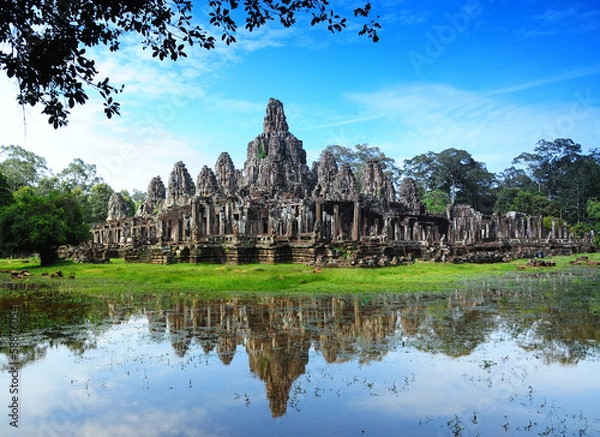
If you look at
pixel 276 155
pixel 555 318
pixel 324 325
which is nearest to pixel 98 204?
pixel 276 155

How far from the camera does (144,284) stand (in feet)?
66.2

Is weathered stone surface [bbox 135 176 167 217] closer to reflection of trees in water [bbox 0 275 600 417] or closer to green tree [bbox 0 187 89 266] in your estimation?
green tree [bbox 0 187 89 266]

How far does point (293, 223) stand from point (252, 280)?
2013 centimetres

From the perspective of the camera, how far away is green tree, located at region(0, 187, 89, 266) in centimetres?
2955

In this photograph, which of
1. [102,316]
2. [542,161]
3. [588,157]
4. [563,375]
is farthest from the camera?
[542,161]

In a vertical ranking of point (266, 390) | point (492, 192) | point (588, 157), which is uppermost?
point (588, 157)

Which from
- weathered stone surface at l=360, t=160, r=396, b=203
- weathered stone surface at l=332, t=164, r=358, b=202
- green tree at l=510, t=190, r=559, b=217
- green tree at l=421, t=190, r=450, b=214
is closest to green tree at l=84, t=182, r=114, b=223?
weathered stone surface at l=332, t=164, r=358, b=202

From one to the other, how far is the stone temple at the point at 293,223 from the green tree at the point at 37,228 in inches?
167

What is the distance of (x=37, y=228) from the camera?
97.3 ft

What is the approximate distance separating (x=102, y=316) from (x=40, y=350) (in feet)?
12.1

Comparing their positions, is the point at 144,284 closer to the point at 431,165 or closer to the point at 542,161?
the point at 431,165

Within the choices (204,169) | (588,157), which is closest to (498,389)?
(204,169)

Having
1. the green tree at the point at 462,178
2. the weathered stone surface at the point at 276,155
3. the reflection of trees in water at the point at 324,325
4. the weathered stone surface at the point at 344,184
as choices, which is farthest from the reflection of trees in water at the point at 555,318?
the green tree at the point at 462,178

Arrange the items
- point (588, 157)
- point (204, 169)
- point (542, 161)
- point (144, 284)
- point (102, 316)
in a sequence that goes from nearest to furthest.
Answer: point (102, 316) → point (144, 284) → point (204, 169) → point (588, 157) → point (542, 161)
